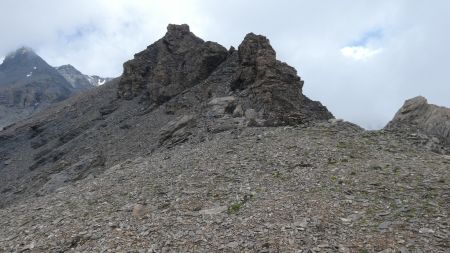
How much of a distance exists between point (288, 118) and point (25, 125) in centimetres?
7728

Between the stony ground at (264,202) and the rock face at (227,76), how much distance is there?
900cm

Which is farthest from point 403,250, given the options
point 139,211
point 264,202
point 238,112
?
point 238,112

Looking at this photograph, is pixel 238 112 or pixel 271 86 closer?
pixel 238 112

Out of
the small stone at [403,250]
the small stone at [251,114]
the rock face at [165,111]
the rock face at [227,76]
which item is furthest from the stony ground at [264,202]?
the rock face at [227,76]

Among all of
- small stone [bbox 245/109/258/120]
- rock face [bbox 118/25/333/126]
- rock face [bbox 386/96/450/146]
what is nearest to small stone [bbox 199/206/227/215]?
rock face [bbox 118/25/333/126]

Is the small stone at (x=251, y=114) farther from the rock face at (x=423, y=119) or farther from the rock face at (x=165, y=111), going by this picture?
the rock face at (x=423, y=119)

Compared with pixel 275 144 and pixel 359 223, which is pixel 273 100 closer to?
pixel 275 144

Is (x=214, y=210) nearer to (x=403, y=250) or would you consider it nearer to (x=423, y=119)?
(x=403, y=250)

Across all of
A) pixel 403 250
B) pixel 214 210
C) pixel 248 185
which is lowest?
pixel 214 210

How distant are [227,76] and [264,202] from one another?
110 feet

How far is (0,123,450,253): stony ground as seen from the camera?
18.8 metres

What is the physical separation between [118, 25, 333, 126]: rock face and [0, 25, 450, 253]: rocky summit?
0.70 feet

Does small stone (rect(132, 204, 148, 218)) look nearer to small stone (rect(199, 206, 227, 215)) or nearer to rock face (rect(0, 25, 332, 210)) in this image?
small stone (rect(199, 206, 227, 215))

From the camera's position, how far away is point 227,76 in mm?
54844
